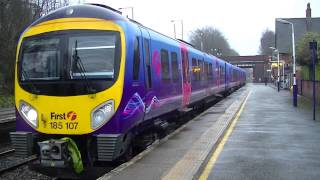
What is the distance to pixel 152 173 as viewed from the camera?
8227mm

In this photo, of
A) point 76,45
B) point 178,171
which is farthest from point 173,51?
point 178,171

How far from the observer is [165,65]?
1262 cm

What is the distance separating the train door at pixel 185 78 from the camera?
1534 centimetres

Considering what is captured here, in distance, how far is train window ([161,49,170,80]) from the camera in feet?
40.3

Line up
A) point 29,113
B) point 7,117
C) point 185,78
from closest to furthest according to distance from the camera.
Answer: point 29,113
point 185,78
point 7,117

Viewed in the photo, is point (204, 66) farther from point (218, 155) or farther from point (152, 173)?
point (152, 173)

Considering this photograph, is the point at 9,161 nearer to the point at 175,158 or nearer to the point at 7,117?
the point at 175,158

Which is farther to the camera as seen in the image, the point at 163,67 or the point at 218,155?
the point at 163,67

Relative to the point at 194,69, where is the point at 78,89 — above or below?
below

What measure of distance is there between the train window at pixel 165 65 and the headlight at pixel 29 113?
3799 mm

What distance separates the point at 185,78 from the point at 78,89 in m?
7.03

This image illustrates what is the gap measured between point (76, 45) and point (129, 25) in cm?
114

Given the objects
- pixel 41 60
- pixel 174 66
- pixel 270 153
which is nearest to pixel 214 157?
pixel 270 153

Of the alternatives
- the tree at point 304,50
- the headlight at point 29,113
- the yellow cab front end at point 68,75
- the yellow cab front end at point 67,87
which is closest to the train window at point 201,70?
the yellow cab front end at point 67,87
